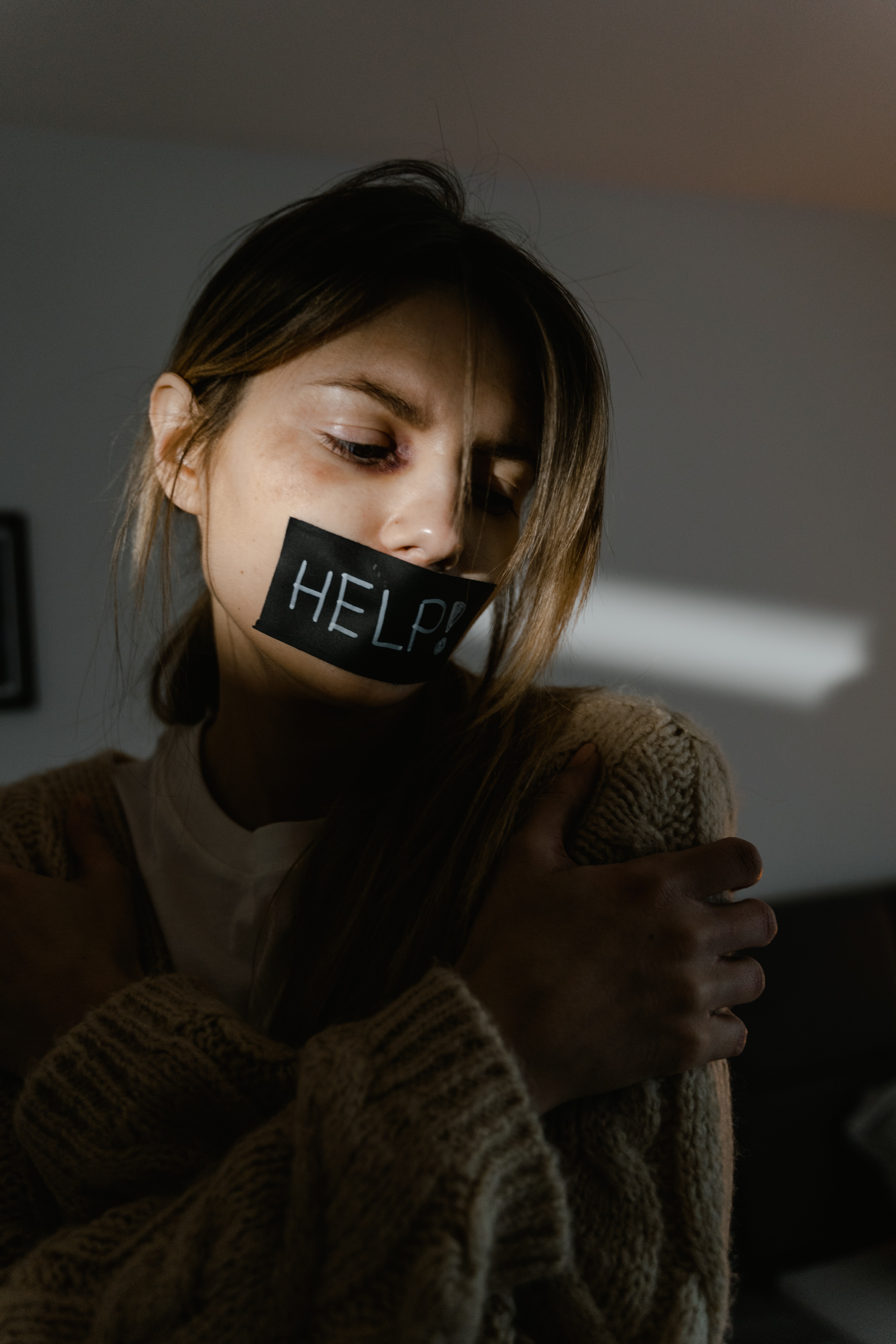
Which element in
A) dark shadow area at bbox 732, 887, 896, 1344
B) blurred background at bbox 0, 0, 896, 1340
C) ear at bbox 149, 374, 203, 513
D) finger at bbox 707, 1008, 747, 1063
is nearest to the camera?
finger at bbox 707, 1008, 747, 1063

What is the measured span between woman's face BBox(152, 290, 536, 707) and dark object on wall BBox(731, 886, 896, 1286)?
150 cm

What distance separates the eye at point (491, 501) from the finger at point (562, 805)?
0.23 m

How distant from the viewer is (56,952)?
0.74 metres

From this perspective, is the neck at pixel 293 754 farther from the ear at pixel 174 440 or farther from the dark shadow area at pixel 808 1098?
the dark shadow area at pixel 808 1098

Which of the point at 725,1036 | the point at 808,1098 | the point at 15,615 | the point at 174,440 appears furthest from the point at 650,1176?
the point at 808,1098

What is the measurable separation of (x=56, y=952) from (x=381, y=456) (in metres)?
0.49

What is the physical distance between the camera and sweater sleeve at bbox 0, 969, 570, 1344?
51 centimetres

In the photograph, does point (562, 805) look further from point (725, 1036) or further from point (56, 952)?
point (56, 952)

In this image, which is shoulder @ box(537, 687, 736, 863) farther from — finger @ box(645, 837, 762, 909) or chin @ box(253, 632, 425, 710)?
chin @ box(253, 632, 425, 710)

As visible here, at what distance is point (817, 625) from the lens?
2445mm

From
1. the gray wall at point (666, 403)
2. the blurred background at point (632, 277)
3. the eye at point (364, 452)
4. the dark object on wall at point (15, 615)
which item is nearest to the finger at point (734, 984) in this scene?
the eye at point (364, 452)

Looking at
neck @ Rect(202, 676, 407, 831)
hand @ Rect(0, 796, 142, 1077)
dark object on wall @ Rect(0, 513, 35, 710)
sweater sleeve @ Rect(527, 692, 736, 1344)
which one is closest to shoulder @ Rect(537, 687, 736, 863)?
sweater sleeve @ Rect(527, 692, 736, 1344)

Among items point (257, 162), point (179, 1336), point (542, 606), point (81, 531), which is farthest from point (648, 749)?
point (257, 162)

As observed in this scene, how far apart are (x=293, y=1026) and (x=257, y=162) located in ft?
5.86
